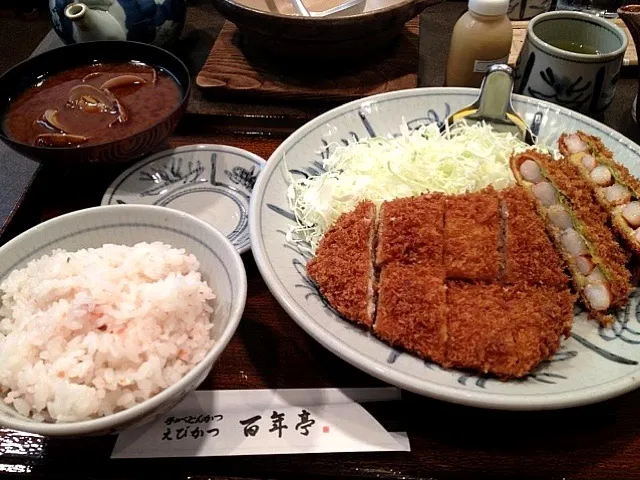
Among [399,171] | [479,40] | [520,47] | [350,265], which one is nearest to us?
[350,265]

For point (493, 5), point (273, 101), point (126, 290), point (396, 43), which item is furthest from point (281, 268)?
point (396, 43)

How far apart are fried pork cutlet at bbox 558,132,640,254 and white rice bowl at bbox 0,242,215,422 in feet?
4.32

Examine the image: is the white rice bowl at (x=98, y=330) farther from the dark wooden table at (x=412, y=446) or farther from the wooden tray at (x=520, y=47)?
the wooden tray at (x=520, y=47)

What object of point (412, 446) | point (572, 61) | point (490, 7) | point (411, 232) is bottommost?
point (412, 446)

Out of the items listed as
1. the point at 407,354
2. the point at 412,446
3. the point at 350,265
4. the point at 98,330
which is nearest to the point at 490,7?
the point at 350,265

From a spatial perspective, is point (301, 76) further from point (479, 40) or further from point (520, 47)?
point (520, 47)

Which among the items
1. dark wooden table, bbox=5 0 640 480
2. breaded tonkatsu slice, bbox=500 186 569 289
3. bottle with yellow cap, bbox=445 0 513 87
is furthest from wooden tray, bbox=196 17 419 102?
dark wooden table, bbox=5 0 640 480

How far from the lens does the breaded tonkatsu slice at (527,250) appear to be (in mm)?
1586

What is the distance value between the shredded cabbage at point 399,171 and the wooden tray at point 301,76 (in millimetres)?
472

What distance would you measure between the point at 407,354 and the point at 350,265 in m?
0.34

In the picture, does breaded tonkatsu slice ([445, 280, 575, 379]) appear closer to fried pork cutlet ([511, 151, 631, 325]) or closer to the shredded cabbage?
fried pork cutlet ([511, 151, 631, 325])

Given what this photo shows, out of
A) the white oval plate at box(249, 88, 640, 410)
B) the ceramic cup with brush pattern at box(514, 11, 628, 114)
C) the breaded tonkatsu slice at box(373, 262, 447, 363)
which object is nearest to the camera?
the white oval plate at box(249, 88, 640, 410)

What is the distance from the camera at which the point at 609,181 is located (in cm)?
174

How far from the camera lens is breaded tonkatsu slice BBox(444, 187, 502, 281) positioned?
159 cm
